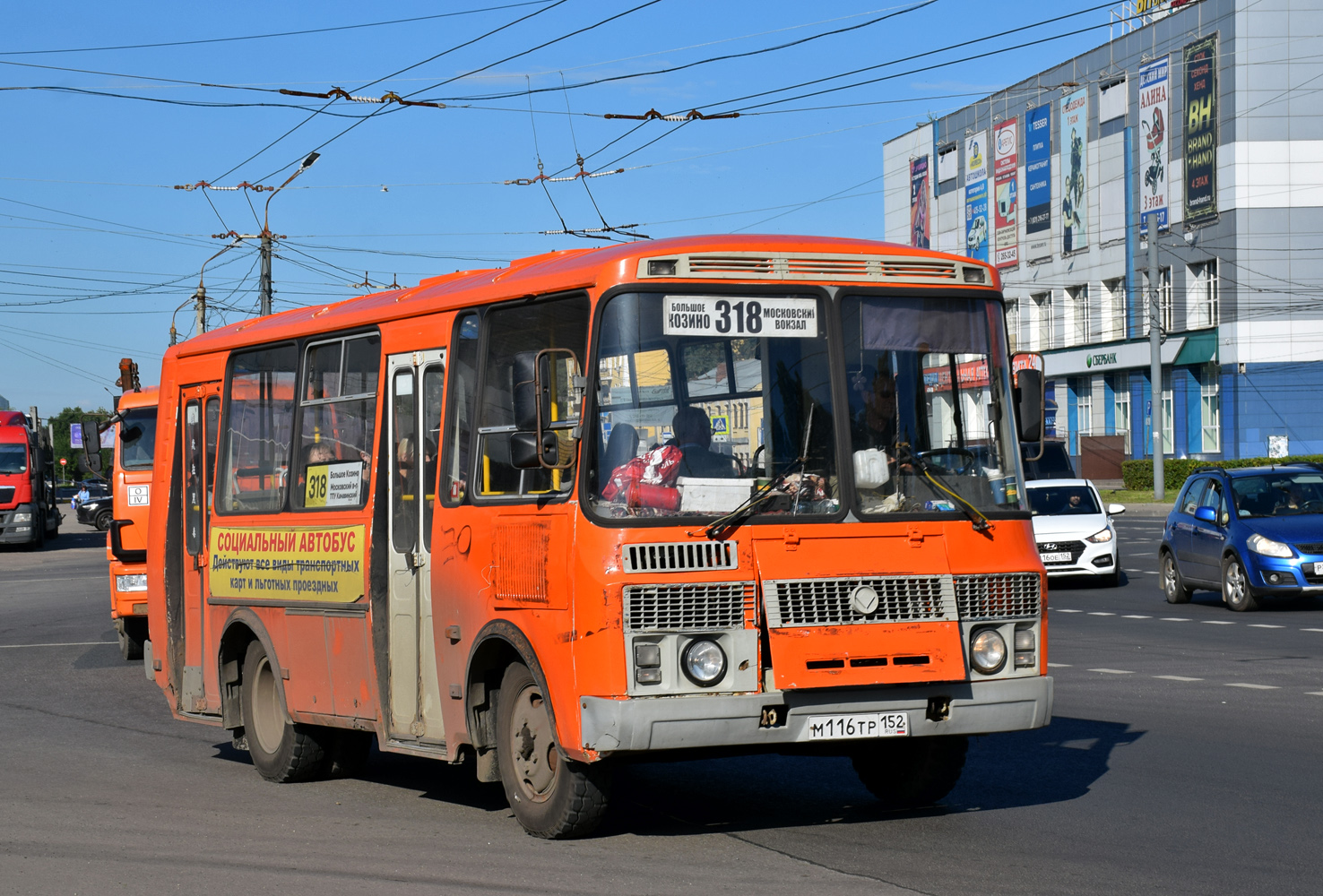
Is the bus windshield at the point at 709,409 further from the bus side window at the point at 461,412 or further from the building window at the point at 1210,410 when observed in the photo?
the building window at the point at 1210,410

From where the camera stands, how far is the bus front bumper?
22.7 feet

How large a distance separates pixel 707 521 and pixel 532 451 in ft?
2.65

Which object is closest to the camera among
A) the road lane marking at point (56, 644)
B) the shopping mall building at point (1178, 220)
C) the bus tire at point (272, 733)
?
the bus tire at point (272, 733)

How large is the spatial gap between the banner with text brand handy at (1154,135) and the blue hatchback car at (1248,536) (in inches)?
1707

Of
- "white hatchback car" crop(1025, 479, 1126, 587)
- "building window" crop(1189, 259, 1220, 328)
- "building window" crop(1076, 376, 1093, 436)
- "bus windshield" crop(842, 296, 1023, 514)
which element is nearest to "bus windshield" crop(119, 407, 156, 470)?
"white hatchback car" crop(1025, 479, 1126, 587)

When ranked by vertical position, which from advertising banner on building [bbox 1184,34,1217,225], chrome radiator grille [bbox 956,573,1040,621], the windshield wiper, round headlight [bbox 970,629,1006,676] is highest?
advertising banner on building [bbox 1184,34,1217,225]

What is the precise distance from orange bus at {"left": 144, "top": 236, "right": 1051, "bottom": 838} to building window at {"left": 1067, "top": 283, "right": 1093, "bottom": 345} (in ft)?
212

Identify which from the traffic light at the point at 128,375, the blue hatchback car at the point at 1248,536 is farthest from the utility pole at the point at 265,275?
the blue hatchback car at the point at 1248,536

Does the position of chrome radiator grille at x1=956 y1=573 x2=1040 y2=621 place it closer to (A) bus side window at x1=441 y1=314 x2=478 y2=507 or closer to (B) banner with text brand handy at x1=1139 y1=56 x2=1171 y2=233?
(A) bus side window at x1=441 y1=314 x2=478 y2=507

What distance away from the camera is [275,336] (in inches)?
409

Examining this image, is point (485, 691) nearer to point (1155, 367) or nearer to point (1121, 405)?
point (1155, 367)

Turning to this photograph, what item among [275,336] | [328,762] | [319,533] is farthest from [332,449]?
[328,762]

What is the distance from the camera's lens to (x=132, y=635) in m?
17.4

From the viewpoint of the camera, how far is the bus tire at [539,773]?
24.2 ft
